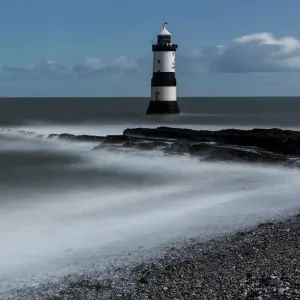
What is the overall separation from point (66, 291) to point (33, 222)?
2519 millimetres

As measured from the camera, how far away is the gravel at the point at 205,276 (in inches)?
151

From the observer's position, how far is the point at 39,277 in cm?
435

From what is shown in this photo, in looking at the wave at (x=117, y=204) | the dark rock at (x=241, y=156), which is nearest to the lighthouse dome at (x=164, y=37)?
the wave at (x=117, y=204)

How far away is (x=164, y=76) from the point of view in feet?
82.1

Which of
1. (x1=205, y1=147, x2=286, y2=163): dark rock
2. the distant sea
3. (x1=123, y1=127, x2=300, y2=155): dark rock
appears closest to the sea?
(x1=205, y1=147, x2=286, y2=163): dark rock

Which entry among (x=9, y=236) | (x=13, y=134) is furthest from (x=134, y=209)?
(x=13, y=134)

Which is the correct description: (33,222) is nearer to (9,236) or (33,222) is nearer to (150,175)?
(9,236)

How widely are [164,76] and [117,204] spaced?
18.0 meters

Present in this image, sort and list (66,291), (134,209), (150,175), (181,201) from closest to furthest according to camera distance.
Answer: (66,291) → (134,209) → (181,201) → (150,175)

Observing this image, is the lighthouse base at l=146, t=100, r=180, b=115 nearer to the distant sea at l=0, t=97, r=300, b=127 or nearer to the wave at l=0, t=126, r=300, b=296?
the distant sea at l=0, t=97, r=300, b=127

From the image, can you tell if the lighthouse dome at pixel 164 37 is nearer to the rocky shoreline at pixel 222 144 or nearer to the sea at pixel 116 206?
the rocky shoreline at pixel 222 144

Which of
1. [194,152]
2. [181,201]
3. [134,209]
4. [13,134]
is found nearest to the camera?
[134,209]

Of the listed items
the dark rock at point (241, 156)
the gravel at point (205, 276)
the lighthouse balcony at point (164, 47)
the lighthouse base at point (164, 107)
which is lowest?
the gravel at point (205, 276)

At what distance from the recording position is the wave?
5148 millimetres
